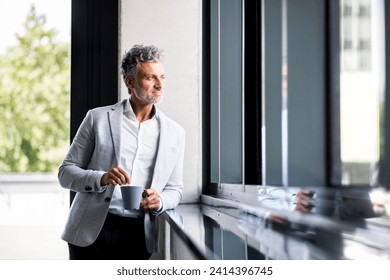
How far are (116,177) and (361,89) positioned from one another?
0.52 metres

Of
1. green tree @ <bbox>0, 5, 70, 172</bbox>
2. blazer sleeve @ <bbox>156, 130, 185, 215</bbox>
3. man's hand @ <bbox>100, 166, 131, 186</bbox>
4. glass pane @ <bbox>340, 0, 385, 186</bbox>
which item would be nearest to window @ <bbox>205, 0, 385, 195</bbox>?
glass pane @ <bbox>340, 0, 385, 186</bbox>

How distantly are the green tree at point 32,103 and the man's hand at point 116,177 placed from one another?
21cm

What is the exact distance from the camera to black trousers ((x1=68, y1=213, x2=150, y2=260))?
1.07 m

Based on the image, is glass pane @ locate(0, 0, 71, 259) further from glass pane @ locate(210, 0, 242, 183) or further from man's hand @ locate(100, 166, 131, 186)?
glass pane @ locate(210, 0, 242, 183)

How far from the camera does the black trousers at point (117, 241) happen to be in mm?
1065

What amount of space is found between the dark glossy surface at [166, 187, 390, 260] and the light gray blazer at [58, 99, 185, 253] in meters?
0.20

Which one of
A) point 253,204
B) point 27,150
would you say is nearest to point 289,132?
point 253,204

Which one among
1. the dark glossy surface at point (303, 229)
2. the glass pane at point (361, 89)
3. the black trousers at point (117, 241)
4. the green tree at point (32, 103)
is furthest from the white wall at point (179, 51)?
the glass pane at point (361, 89)

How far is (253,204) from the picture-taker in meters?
0.95

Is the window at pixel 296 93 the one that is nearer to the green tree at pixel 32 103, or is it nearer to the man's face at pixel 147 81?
the man's face at pixel 147 81

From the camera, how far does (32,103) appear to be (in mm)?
1224

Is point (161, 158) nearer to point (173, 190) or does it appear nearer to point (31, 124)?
point (173, 190)

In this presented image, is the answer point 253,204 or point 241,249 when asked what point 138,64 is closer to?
point 253,204

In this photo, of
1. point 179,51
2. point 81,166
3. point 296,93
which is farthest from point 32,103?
point 296,93
